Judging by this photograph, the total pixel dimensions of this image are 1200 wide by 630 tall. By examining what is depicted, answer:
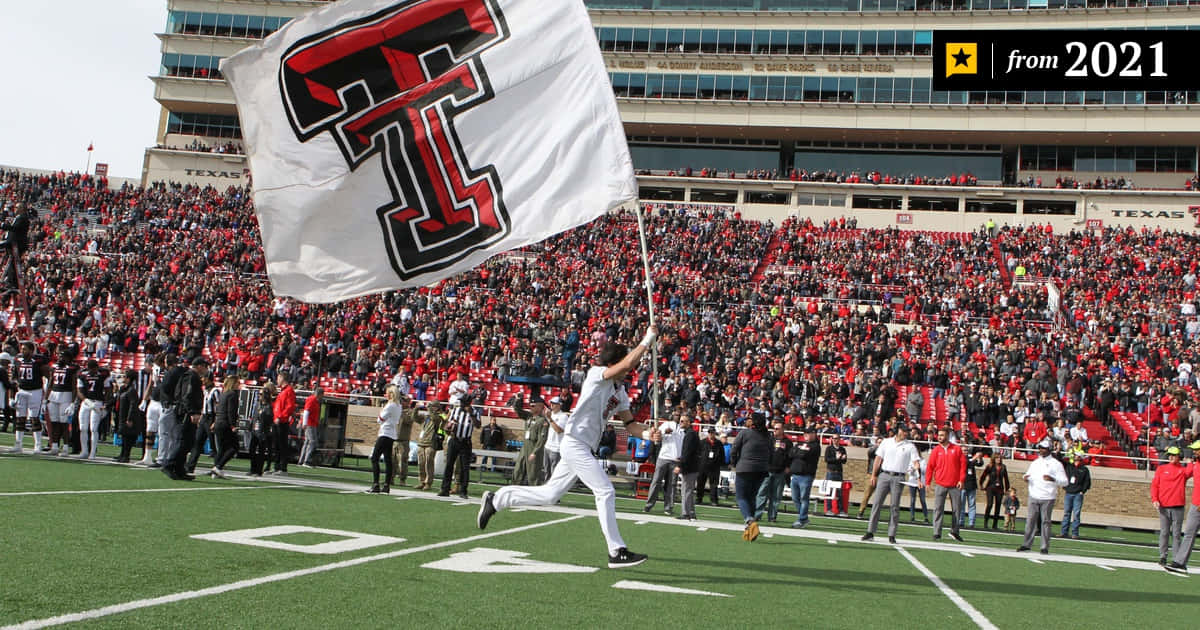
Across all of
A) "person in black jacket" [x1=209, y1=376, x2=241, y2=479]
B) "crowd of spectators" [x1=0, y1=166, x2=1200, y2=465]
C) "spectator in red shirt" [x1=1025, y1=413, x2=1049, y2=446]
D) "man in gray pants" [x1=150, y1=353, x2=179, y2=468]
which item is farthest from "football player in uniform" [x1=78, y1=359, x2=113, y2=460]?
"spectator in red shirt" [x1=1025, y1=413, x2=1049, y2=446]

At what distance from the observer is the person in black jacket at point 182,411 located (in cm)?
1261

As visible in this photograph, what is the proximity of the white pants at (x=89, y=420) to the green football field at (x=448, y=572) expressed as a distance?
2.53 metres

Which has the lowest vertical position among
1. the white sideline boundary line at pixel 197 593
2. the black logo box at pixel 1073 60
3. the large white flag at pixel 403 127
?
the white sideline boundary line at pixel 197 593

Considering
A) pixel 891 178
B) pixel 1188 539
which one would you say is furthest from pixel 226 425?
pixel 891 178

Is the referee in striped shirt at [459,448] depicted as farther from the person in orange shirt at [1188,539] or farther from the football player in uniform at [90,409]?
the person in orange shirt at [1188,539]

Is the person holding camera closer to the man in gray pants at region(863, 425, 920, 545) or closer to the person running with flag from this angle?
the man in gray pants at region(863, 425, 920, 545)

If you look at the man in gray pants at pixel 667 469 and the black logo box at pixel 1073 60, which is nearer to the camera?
the man in gray pants at pixel 667 469

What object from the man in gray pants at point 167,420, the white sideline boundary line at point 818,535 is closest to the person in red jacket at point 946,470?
the white sideline boundary line at point 818,535

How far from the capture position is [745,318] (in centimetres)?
3359

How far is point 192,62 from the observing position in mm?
64312

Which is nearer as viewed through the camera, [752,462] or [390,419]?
[752,462]

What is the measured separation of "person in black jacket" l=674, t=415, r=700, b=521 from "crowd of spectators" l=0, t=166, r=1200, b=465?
25.9ft

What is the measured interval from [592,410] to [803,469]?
10754mm

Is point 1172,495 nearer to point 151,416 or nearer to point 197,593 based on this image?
point 197,593
